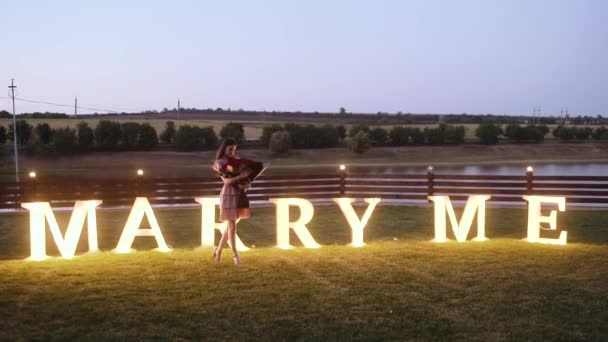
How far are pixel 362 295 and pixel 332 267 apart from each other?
140 centimetres

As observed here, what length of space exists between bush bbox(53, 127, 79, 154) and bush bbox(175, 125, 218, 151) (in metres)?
9.92

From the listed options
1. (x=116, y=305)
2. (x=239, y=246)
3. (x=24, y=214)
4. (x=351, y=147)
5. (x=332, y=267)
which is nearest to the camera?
(x=116, y=305)

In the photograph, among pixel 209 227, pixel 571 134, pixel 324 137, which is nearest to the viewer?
pixel 209 227

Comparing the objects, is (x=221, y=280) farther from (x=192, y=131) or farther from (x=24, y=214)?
(x=192, y=131)

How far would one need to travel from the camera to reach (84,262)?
838 cm

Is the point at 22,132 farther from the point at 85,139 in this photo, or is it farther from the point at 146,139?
the point at 146,139

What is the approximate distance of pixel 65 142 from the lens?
190 feet

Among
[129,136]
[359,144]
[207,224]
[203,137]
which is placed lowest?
[359,144]

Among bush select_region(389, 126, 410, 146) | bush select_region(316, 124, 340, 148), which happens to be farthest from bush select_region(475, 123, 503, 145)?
bush select_region(316, 124, 340, 148)

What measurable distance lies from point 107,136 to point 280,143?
1794cm

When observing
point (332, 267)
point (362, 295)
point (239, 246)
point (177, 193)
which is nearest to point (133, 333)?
point (362, 295)

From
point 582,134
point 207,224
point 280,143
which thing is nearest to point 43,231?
point 207,224

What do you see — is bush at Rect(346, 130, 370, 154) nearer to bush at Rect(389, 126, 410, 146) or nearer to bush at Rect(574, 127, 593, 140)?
bush at Rect(389, 126, 410, 146)

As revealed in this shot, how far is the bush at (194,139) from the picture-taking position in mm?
60719
